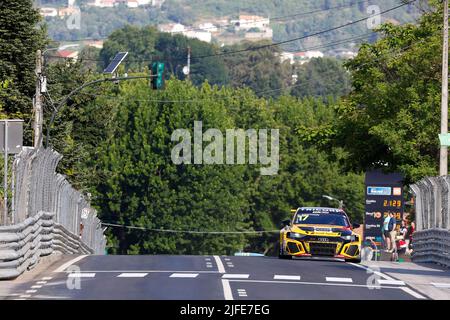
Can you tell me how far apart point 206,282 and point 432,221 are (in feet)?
40.3

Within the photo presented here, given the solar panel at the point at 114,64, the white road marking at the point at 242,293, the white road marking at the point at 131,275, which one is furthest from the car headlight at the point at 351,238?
the solar panel at the point at 114,64

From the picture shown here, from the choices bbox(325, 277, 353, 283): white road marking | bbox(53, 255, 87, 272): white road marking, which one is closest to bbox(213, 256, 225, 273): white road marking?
bbox(325, 277, 353, 283): white road marking

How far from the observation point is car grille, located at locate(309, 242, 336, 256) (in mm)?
33500

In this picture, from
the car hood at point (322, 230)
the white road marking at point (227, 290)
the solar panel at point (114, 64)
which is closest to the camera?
the white road marking at point (227, 290)

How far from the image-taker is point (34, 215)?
26750 millimetres

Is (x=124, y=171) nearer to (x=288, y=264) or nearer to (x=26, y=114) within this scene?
(x=26, y=114)

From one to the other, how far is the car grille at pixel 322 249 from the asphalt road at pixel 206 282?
4234 mm

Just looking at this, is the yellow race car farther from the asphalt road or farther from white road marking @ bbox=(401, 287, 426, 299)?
white road marking @ bbox=(401, 287, 426, 299)

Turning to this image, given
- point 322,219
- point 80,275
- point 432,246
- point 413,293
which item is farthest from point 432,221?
point 413,293

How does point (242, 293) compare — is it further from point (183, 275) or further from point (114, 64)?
point (114, 64)

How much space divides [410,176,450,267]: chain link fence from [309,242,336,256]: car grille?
234cm

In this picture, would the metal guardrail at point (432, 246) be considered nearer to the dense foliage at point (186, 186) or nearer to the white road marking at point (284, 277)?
the white road marking at point (284, 277)

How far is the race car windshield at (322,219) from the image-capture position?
34562mm
